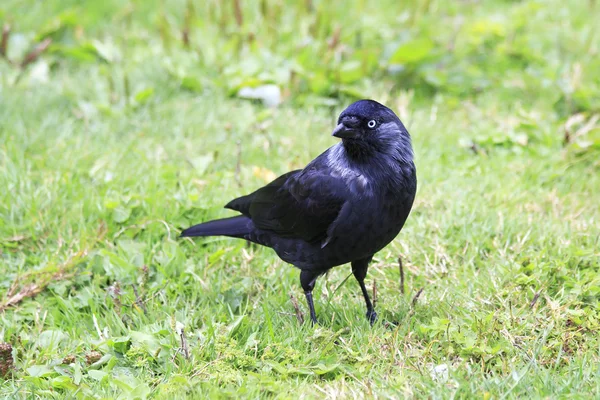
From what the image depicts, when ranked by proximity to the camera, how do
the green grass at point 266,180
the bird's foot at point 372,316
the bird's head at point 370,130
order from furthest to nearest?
1. the bird's foot at point 372,316
2. the bird's head at point 370,130
3. the green grass at point 266,180

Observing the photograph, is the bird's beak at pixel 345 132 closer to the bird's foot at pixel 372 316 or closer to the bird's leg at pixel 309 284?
the bird's leg at pixel 309 284

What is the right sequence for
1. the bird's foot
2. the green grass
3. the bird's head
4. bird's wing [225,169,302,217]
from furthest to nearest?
bird's wing [225,169,302,217] → the bird's foot → the bird's head → the green grass

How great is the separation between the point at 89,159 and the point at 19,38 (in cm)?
210

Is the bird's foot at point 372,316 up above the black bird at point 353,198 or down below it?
below

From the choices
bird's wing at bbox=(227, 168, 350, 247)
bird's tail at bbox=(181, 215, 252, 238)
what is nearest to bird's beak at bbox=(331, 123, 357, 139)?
bird's wing at bbox=(227, 168, 350, 247)

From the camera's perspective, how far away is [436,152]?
4918mm

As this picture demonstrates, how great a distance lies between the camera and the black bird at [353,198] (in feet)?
10.0

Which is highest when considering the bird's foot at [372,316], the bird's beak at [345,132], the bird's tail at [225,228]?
the bird's beak at [345,132]

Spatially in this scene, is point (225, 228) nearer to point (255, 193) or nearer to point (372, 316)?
point (255, 193)

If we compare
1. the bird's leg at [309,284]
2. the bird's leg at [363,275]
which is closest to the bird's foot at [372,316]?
the bird's leg at [363,275]

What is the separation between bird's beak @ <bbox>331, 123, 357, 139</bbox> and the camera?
10.0 ft

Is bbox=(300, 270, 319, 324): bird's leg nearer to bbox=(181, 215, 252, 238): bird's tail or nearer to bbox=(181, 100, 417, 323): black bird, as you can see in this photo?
bbox=(181, 100, 417, 323): black bird

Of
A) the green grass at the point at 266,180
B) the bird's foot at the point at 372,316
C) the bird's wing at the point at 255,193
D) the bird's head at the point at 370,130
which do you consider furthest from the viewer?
the bird's wing at the point at 255,193

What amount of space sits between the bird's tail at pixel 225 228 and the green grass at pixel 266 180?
19cm
